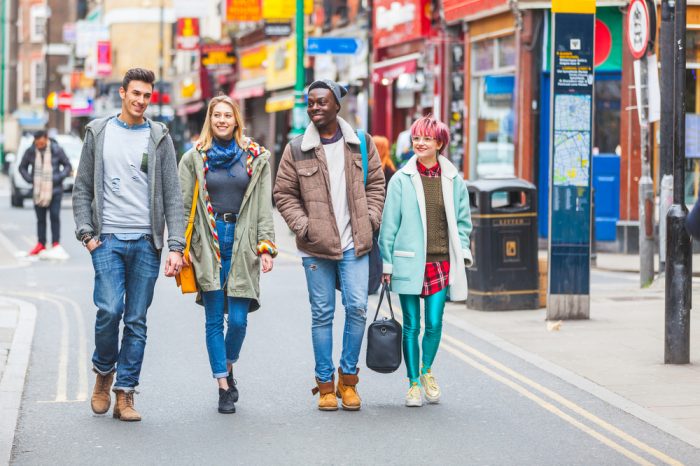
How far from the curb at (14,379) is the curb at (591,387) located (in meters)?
3.56

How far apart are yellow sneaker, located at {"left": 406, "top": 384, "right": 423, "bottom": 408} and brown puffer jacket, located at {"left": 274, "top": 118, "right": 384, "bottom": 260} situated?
3.05ft

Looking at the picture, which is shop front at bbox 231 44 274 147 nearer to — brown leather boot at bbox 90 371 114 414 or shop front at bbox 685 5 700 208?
shop front at bbox 685 5 700 208

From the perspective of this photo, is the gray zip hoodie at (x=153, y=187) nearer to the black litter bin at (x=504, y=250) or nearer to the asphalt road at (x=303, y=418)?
the asphalt road at (x=303, y=418)

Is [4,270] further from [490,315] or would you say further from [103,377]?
[103,377]

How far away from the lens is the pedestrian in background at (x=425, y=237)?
8.70 metres

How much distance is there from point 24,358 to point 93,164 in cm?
288

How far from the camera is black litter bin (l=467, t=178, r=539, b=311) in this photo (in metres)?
13.8

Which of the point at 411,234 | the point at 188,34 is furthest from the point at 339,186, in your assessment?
the point at 188,34

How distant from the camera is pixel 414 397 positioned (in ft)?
28.7

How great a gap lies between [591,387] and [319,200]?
2357 millimetres

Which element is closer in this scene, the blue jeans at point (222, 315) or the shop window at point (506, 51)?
the blue jeans at point (222, 315)

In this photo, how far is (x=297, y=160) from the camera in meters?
8.50

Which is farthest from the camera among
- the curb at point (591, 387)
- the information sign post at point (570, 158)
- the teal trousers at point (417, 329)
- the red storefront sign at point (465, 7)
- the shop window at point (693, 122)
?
the red storefront sign at point (465, 7)

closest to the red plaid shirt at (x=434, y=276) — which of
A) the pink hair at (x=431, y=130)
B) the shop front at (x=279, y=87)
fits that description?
the pink hair at (x=431, y=130)
